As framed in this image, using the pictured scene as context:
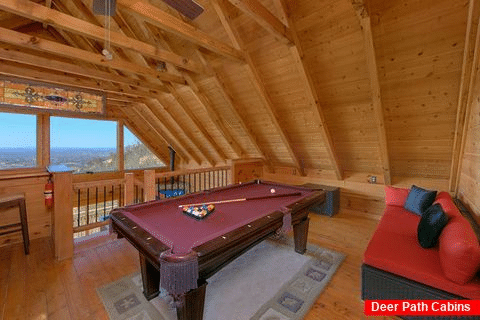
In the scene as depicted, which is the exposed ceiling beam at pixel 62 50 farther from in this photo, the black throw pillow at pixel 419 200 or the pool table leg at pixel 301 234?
the black throw pillow at pixel 419 200

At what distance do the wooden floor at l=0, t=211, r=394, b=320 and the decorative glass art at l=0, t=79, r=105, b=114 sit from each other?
252 cm

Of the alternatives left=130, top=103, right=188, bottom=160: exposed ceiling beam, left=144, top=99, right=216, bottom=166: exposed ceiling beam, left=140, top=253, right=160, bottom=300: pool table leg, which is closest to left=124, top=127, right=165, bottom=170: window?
left=130, top=103, right=188, bottom=160: exposed ceiling beam

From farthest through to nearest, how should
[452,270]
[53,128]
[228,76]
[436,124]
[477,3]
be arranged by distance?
[53,128]
[228,76]
[436,124]
[477,3]
[452,270]

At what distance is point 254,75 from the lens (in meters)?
3.58

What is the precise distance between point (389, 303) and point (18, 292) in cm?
335

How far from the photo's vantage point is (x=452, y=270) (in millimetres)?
1528

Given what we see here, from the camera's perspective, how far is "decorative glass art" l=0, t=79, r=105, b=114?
3.80 meters

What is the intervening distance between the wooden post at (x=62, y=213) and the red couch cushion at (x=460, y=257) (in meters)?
3.77

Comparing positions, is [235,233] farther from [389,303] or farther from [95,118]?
[95,118]

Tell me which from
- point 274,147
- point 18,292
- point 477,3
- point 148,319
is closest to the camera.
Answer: point 148,319

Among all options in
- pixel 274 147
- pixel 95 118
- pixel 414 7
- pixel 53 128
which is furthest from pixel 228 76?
pixel 53 128

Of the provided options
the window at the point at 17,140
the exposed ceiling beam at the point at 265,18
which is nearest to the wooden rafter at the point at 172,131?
the window at the point at 17,140

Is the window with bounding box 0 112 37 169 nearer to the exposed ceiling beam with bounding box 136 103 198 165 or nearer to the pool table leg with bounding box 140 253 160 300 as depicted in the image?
the exposed ceiling beam with bounding box 136 103 198 165

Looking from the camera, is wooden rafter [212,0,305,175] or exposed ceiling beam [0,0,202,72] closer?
exposed ceiling beam [0,0,202,72]
